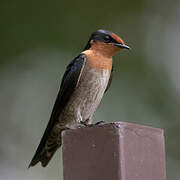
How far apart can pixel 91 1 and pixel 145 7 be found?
42.3 inches

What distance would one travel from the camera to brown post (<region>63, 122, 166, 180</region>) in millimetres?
2195

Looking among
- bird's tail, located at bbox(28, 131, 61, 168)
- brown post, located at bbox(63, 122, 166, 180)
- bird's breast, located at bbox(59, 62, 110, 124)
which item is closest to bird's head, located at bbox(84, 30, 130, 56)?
bird's breast, located at bbox(59, 62, 110, 124)

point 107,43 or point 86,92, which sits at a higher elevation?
point 107,43

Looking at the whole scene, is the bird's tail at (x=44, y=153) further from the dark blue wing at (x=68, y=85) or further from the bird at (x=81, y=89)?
the dark blue wing at (x=68, y=85)

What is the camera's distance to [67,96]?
151 inches

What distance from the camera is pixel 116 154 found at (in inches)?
86.4

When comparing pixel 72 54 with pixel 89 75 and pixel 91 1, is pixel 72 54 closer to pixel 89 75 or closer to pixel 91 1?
pixel 91 1

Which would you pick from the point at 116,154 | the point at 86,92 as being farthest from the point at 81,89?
the point at 116,154

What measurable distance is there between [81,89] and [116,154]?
1677 millimetres

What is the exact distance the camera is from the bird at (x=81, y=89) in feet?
12.6

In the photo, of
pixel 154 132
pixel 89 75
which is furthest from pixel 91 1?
pixel 154 132

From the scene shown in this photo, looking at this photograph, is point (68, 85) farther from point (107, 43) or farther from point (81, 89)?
point (107, 43)

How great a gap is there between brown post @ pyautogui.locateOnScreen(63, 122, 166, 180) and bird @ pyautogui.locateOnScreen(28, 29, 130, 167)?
4.74 ft

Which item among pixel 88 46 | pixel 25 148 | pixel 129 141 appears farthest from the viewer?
pixel 25 148
